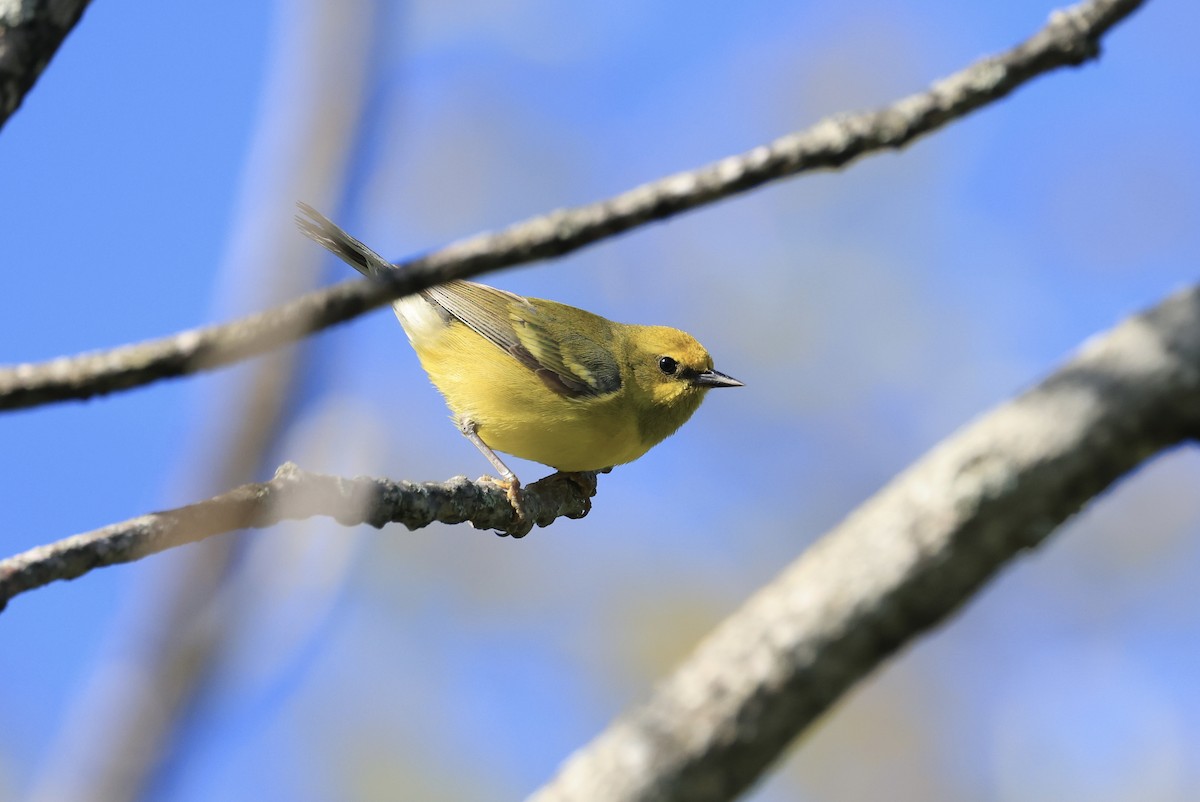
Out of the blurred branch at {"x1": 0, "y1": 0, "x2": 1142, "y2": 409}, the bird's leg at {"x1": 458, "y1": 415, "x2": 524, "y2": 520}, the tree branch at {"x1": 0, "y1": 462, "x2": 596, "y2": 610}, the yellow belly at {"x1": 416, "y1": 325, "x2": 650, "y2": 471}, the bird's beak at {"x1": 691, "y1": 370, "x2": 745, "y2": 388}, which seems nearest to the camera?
the tree branch at {"x1": 0, "y1": 462, "x2": 596, "y2": 610}

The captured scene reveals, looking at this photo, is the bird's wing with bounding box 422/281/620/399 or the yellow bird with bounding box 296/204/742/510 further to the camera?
the bird's wing with bounding box 422/281/620/399

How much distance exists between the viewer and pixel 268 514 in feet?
9.24

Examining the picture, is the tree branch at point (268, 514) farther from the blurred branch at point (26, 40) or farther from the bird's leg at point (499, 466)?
the blurred branch at point (26, 40)

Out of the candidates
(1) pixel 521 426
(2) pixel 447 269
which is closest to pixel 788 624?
(2) pixel 447 269

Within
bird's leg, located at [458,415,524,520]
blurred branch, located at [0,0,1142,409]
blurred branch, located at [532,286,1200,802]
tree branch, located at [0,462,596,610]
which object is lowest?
blurred branch, located at [532,286,1200,802]

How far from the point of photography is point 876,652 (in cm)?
224

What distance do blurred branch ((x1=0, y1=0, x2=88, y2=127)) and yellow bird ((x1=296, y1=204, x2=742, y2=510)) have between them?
12.0ft

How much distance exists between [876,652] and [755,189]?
3.85 feet

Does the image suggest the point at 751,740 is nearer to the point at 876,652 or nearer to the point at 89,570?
the point at 876,652

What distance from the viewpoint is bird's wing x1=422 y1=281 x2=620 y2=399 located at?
810 cm

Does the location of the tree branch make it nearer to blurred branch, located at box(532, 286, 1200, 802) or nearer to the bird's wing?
blurred branch, located at box(532, 286, 1200, 802)

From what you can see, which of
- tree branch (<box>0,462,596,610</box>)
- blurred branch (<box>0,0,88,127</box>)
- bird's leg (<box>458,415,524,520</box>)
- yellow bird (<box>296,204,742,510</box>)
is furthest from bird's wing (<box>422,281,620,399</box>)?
blurred branch (<box>0,0,88,127</box>)

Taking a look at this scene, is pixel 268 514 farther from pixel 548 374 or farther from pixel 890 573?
pixel 548 374

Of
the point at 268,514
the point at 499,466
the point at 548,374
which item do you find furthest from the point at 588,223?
the point at 548,374
